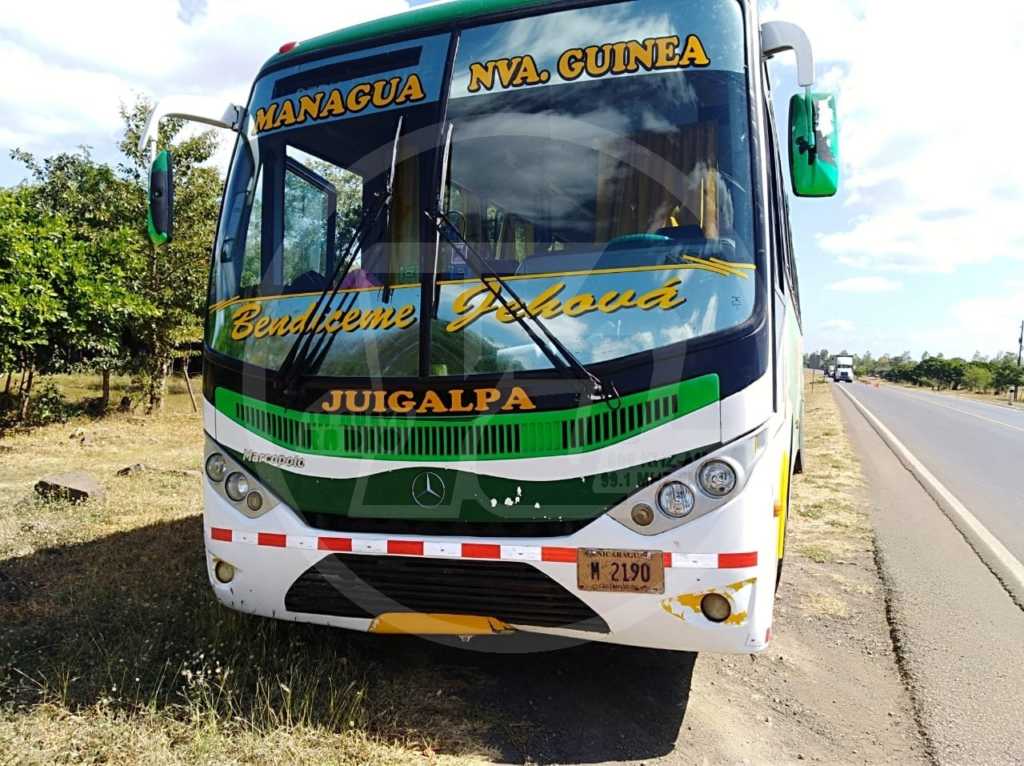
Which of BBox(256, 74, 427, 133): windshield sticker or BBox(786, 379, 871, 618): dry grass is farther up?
BBox(256, 74, 427, 133): windshield sticker

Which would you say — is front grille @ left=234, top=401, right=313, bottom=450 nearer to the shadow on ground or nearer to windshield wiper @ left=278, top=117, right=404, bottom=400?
windshield wiper @ left=278, top=117, right=404, bottom=400

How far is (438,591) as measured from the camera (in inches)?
126

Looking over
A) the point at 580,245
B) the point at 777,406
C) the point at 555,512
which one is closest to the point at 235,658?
the point at 555,512

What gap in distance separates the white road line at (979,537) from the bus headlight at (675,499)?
365cm

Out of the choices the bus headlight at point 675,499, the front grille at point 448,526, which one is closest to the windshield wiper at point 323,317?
the front grille at point 448,526

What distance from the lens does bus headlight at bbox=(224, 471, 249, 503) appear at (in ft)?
11.6

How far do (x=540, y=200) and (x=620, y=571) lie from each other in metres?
1.67

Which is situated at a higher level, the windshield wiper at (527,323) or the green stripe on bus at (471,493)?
the windshield wiper at (527,323)

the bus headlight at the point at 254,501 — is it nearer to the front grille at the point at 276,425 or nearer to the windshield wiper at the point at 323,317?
the front grille at the point at 276,425

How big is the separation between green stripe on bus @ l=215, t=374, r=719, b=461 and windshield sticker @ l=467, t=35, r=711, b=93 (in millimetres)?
1442

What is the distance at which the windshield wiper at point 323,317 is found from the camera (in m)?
3.42

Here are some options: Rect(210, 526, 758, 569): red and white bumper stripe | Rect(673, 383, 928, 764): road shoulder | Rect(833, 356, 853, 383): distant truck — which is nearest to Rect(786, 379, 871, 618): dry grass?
Rect(673, 383, 928, 764): road shoulder

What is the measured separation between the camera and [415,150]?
3.48 metres

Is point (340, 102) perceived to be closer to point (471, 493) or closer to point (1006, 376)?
point (471, 493)
